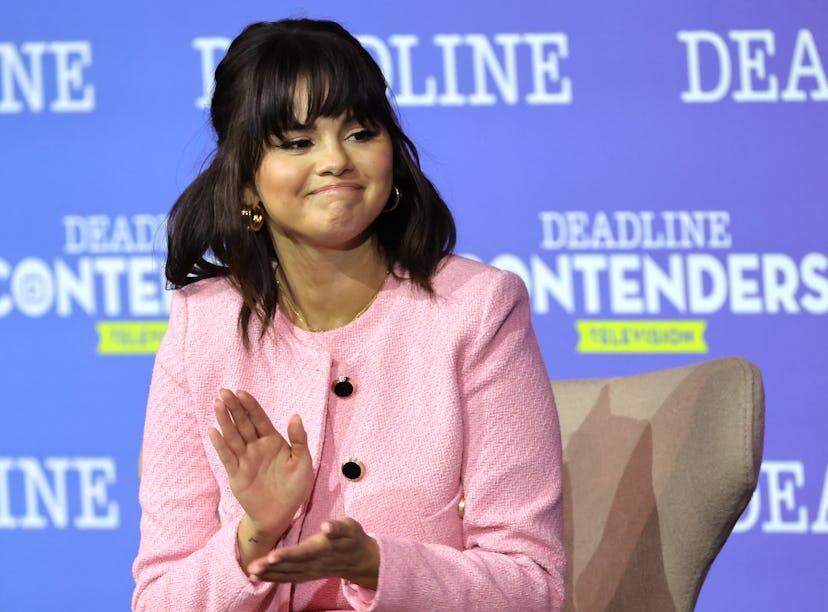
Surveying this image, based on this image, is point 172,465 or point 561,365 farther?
point 561,365

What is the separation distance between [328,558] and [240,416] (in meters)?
0.21

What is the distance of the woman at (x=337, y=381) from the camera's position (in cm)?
162

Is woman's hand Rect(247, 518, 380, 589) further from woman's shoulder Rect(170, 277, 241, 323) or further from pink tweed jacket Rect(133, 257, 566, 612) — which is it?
woman's shoulder Rect(170, 277, 241, 323)

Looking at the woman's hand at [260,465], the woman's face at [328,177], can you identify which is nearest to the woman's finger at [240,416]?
the woman's hand at [260,465]

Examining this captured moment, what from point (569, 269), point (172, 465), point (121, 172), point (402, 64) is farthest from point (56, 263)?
point (172, 465)

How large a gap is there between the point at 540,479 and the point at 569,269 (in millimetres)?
1424

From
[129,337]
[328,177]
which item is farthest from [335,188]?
[129,337]

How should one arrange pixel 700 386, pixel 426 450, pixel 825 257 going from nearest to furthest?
pixel 426 450, pixel 700 386, pixel 825 257

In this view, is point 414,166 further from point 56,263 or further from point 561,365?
point 56,263

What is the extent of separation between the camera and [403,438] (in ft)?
5.63

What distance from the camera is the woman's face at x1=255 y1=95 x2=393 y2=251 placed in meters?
1.68

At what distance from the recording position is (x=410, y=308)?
1.79 m

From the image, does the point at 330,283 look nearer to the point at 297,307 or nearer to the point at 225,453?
the point at 297,307

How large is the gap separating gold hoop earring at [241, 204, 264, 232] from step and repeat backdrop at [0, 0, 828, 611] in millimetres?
1240
